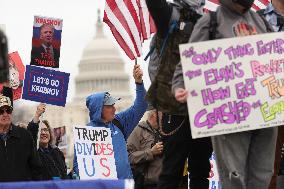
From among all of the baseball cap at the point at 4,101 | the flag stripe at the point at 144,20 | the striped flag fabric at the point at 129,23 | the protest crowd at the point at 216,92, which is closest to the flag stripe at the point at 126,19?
the striped flag fabric at the point at 129,23

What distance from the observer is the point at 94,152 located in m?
→ 8.58

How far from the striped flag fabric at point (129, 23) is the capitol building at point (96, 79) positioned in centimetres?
10937

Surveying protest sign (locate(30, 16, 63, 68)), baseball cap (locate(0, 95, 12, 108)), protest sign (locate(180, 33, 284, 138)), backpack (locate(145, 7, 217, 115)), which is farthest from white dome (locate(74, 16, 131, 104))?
protest sign (locate(180, 33, 284, 138))

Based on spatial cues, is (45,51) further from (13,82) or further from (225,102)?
(225,102)

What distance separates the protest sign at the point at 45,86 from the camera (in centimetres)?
991

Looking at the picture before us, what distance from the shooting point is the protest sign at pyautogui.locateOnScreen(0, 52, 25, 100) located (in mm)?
10969

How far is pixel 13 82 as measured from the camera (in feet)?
36.3

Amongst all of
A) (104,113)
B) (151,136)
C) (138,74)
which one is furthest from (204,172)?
(151,136)

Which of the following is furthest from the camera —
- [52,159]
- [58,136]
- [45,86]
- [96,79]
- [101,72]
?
[101,72]

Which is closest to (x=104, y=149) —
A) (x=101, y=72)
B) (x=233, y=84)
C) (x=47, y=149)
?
(x=47, y=149)

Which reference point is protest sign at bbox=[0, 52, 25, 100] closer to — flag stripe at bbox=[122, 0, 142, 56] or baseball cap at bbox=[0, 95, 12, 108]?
flag stripe at bbox=[122, 0, 142, 56]

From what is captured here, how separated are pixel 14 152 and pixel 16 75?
3.79 metres

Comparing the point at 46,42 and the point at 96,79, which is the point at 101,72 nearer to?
the point at 96,79

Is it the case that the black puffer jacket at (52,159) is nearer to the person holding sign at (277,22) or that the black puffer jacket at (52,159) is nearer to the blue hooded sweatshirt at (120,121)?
the blue hooded sweatshirt at (120,121)
